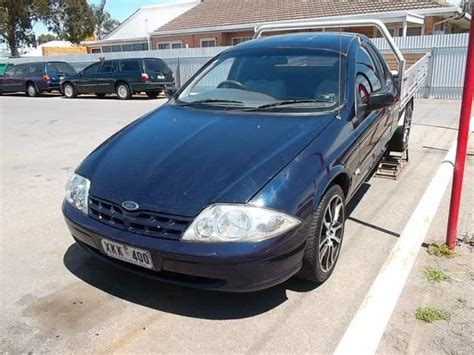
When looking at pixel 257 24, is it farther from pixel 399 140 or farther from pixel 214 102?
pixel 214 102

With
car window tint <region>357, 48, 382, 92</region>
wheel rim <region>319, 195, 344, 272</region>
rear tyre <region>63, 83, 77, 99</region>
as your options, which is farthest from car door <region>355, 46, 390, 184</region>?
rear tyre <region>63, 83, 77, 99</region>

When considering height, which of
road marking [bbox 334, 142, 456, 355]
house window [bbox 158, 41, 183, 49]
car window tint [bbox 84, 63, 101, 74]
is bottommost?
road marking [bbox 334, 142, 456, 355]

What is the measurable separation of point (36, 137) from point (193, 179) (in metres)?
7.97

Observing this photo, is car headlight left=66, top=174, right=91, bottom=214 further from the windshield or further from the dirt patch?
the dirt patch

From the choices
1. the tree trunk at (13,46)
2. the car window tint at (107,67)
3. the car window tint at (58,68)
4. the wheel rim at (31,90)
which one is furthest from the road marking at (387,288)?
the tree trunk at (13,46)

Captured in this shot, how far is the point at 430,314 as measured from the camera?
287 centimetres

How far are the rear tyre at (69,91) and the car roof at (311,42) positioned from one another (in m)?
16.5

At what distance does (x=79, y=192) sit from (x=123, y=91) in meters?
15.3

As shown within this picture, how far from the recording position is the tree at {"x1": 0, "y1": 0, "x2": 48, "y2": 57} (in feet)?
125

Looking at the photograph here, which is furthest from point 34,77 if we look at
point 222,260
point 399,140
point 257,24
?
point 222,260

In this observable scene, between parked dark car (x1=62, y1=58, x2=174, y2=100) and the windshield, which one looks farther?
parked dark car (x1=62, y1=58, x2=174, y2=100)

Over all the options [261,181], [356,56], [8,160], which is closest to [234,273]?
[261,181]

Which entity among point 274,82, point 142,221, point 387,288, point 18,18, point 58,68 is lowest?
point 387,288

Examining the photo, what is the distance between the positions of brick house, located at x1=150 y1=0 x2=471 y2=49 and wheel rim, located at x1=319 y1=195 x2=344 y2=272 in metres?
15.2
